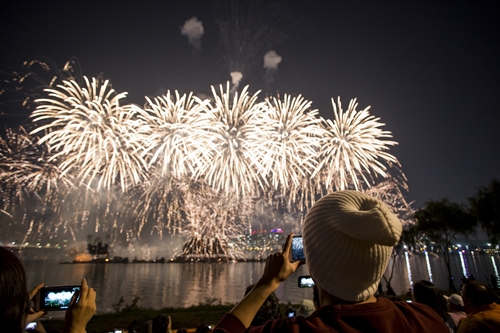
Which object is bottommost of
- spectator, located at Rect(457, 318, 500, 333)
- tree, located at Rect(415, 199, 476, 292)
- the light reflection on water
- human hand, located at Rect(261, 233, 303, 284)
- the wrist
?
the light reflection on water

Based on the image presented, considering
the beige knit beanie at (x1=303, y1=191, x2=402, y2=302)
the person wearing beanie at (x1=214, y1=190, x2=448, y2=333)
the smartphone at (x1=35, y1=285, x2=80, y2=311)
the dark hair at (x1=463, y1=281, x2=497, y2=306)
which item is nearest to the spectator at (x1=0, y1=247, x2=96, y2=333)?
the person wearing beanie at (x1=214, y1=190, x2=448, y2=333)

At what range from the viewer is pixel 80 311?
1758mm

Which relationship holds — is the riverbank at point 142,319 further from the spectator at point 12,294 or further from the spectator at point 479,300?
the spectator at point 12,294

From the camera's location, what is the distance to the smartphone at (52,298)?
11.2ft

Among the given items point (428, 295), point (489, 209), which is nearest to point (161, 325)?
point (428, 295)

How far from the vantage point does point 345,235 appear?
1496mm

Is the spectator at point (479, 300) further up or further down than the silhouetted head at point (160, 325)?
further up

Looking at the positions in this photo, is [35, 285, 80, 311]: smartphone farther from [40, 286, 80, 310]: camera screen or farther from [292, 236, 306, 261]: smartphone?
[292, 236, 306, 261]: smartphone

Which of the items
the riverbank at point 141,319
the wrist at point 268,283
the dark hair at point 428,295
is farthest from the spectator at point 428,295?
the riverbank at point 141,319

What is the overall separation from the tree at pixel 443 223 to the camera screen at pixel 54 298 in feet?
107

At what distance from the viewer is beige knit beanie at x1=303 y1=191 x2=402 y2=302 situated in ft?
4.78

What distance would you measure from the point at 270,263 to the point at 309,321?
0.35 metres

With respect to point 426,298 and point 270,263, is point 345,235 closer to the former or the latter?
point 270,263

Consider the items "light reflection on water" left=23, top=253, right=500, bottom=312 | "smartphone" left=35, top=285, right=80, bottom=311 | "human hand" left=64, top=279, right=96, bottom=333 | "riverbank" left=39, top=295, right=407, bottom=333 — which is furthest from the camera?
"light reflection on water" left=23, top=253, right=500, bottom=312
